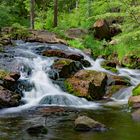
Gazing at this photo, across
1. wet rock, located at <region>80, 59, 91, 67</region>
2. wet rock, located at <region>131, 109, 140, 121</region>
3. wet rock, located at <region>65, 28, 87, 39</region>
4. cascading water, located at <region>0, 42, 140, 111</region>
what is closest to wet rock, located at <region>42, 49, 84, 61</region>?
wet rock, located at <region>80, 59, 91, 67</region>

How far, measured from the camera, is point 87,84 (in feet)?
63.2

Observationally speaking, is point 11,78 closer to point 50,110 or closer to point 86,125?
point 50,110

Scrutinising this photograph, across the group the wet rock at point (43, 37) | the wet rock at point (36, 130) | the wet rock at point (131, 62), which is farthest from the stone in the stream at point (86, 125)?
the wet rock at point (43, 37)

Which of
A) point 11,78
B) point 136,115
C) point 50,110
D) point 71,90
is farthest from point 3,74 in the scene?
point 136,115

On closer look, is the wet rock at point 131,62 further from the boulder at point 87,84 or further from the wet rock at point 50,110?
the wet rock at point 50,110

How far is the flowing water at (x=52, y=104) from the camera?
11.8m

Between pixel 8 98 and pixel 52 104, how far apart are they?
1.90m

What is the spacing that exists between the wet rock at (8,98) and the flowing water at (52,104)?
1.05 ft

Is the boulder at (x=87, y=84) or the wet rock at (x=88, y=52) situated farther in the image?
the wet rock at (x=88, y=52)

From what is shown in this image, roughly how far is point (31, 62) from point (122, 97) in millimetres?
5362

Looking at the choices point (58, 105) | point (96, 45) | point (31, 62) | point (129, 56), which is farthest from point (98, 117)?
point (96, 45)

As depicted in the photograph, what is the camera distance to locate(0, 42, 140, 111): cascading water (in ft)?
57.6

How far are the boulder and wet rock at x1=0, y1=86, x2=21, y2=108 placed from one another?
338cm

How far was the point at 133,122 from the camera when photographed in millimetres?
13602
